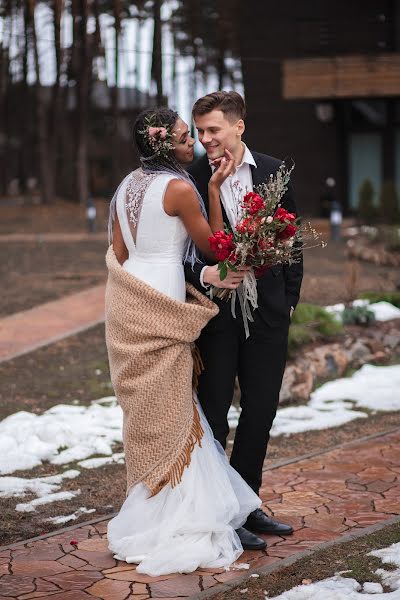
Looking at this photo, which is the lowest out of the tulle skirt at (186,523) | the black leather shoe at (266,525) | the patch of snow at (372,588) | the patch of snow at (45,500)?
the patch of snow at (45,500)

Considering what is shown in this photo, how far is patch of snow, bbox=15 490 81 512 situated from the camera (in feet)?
18.7

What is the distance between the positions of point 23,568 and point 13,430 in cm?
259

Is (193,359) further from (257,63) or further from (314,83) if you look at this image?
(257,63)

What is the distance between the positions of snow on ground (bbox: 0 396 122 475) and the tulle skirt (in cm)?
198

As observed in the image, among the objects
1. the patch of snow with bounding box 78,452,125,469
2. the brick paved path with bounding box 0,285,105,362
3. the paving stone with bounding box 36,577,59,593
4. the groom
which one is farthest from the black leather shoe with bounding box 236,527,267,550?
the brick paved path with bounding box 0,285,105,362

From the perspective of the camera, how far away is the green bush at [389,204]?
2291 centimetres

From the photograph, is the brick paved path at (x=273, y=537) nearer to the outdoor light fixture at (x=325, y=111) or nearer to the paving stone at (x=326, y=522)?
the paving stone at (x=326, y=522)

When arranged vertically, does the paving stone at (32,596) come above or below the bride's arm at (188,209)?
below

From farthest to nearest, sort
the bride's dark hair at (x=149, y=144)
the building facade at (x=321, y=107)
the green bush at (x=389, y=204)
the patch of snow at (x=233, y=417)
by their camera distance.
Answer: the building facade at (x=321, y=107)
the green bush at (x=389, y=204)
the patch of snow at (x=233, y=417)
the bride's dark hair at (x=149, y=144)

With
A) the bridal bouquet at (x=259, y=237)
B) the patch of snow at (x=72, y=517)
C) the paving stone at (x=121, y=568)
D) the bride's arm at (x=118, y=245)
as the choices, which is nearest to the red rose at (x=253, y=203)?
the bridal bouquet at (x=259, y=237)

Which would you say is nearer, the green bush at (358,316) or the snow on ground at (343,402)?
the snow on ground at (343,402)

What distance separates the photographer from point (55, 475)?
21.1 ft

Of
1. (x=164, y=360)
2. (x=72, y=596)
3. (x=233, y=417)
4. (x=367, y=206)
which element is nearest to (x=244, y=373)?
(x=164, y=360)

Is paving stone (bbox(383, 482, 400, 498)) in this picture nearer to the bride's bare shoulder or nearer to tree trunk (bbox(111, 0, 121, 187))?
the bride's bare shoulder
